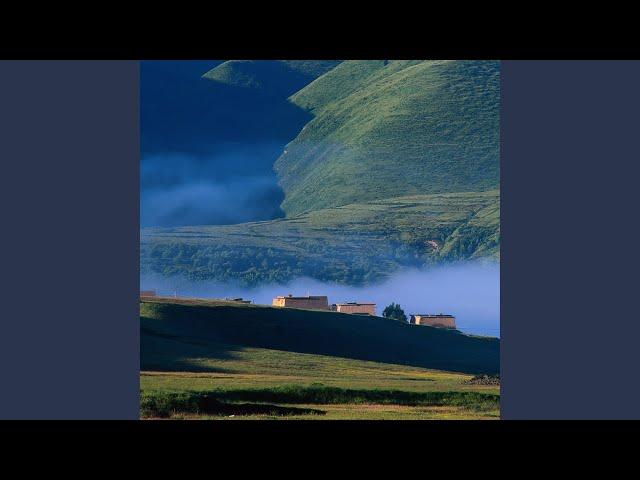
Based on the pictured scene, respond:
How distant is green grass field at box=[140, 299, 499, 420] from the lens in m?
24.6

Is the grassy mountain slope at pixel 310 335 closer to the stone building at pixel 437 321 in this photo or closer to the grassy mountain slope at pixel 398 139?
the stone building at pixel 437 321

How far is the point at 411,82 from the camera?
85.6m

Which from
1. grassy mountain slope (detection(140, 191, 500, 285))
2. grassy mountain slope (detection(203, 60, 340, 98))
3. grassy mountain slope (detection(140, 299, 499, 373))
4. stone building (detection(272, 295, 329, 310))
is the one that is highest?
grassy mountain slope (detection(203, 60, 340, 98))

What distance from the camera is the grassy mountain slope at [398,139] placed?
243ft

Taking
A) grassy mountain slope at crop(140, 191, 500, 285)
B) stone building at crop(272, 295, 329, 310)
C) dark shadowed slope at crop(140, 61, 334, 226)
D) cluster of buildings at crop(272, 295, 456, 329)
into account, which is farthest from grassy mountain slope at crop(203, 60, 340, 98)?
stone building at crop(272, 295, 329, 310)

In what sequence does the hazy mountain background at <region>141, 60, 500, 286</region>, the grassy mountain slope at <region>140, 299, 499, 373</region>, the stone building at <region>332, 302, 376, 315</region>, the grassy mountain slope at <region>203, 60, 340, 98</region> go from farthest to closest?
the grassy mountain slope at <region>203, 60, 340, 98</region> < the hazy mountain background at <region>141, 60, 500, 286</region> < the stone building at <region>332, 302, 376, 315</region> < the grassy mountain slope at <region>140, 299, 499, 373</region>

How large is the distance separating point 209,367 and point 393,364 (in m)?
9.39

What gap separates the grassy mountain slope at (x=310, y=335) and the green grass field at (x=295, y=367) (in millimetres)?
51

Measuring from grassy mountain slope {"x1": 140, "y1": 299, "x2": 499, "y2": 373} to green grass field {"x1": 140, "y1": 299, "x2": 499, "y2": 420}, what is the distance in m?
0.05

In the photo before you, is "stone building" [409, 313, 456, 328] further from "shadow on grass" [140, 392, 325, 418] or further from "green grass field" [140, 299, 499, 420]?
"shadow on grass" [140, 392, 325, 418]

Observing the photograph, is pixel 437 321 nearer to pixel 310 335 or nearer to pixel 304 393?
pixel 310 335
